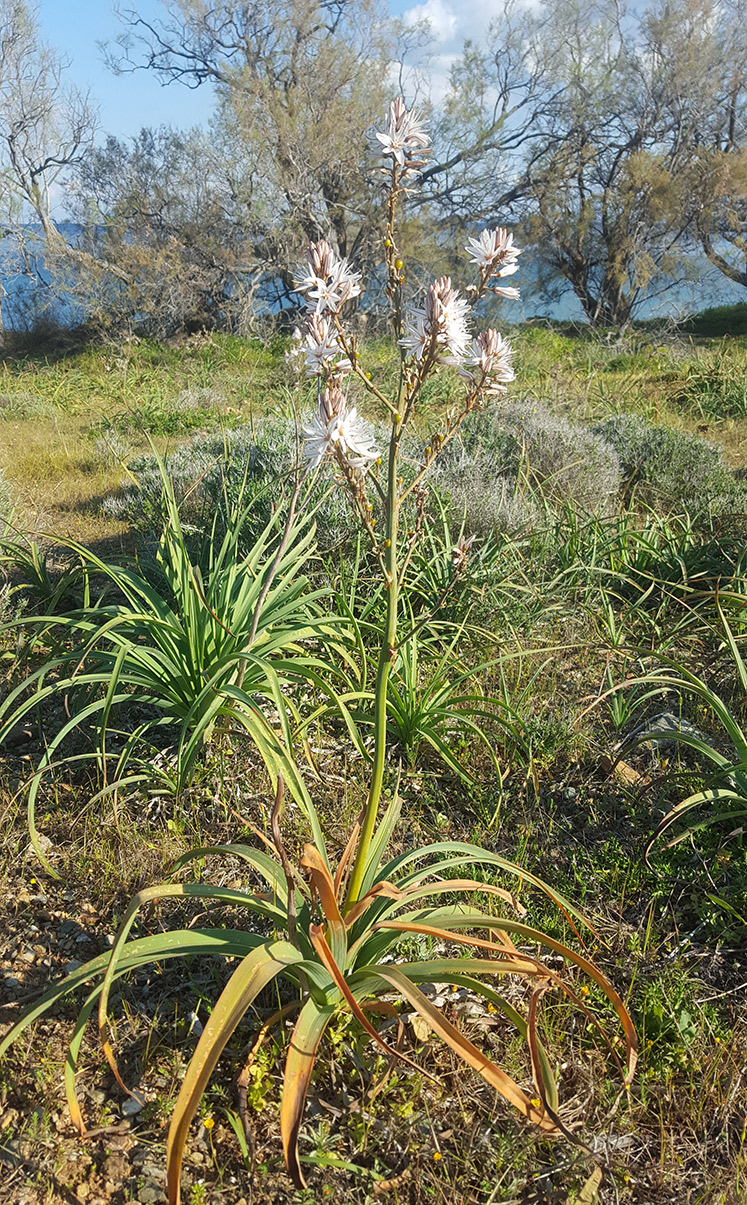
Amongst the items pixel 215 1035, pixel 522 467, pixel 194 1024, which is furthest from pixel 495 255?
pixel 522 467

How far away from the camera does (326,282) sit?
141 cm

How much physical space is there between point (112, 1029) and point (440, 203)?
47.6ft

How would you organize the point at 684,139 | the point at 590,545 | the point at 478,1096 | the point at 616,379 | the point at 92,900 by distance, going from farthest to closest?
the point at 684,139 → the point at 616,379 → the point at 590,545 → the point at 92,900 → the point at 478,1096

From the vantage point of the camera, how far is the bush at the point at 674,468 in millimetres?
4828

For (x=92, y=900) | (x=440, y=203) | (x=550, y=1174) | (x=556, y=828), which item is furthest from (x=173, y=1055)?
(x=440, y=203)

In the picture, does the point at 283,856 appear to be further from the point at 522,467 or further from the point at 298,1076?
the point at 522,467

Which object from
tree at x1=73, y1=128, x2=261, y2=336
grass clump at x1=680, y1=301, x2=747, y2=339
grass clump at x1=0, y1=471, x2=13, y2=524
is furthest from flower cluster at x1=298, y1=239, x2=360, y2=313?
grass clump at x1=680, y1=301, x2=747, y2=339

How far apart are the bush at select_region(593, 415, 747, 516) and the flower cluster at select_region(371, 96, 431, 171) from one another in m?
3.70

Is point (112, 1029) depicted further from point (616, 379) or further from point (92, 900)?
point (616, 379)

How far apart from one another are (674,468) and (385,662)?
14.4 ft

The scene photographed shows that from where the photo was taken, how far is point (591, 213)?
13.6m

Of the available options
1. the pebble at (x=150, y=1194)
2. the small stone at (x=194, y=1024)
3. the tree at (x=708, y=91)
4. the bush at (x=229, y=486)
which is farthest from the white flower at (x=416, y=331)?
the tree at (x=708, y=91)

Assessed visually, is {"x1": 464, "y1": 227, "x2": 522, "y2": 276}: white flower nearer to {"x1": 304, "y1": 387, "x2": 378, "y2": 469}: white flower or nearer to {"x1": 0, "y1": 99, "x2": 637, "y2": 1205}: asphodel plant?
{"x1": 0, "y1": 99, "x2": 637, "y2": 1205}: asphodel plant

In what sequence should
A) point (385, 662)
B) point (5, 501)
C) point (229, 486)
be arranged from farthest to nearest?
point (5, 501), point (229, 486), point (385, 662)
